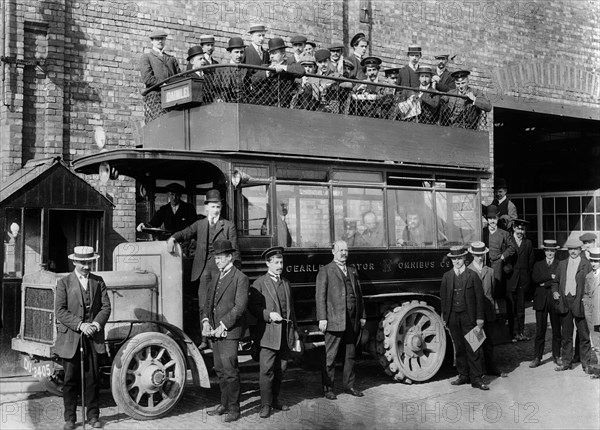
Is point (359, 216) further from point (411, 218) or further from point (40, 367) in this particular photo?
point (40, 367)

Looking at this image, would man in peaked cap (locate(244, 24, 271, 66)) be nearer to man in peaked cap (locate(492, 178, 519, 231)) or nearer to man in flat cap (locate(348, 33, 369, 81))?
→ man in flat cap (locate(348, 33, 369, 81))

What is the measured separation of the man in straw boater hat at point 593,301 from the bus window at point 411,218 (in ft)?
7.02

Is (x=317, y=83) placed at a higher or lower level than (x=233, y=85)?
higher

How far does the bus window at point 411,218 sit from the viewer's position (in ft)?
31.4

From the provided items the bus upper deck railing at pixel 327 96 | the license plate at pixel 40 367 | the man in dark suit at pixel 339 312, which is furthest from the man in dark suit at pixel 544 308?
the license plate at pixel 40 367

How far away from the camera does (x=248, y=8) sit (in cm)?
1316

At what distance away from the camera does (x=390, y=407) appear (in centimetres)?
808

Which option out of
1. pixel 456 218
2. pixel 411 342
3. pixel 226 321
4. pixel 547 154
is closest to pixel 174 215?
pixel 226 321

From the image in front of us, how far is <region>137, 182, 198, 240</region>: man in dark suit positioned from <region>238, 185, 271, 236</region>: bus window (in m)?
0.97

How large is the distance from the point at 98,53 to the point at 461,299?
6.72 meters

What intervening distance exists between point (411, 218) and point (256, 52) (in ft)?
10.0

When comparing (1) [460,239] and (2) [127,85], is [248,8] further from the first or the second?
(1) [460,239]

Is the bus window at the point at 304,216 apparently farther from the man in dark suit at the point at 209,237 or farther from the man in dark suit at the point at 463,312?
the man in dark suit at the point at 463,312

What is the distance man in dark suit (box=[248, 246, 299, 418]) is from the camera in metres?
7.82
